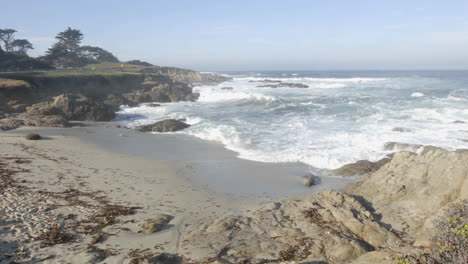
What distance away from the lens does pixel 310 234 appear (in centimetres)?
757

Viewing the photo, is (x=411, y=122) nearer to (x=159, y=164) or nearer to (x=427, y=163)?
(x=427, y=163)

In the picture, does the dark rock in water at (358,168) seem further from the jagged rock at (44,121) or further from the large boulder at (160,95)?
the large boulder at (160,95)

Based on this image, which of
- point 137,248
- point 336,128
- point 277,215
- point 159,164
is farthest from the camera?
point 336,128

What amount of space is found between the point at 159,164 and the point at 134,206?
16.7 feet

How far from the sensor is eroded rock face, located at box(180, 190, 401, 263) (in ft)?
22.6

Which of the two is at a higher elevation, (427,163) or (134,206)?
(427,163)

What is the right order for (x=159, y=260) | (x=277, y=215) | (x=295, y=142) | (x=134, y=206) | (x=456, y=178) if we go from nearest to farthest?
(x=159, y=260), (x=456, y=178), (x=277, y=215), (x=134, y=206), (x=295, y=142)

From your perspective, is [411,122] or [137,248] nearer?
[137,248]

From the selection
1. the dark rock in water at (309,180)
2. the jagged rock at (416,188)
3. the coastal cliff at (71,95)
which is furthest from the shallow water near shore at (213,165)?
the coastal cliff at (71,95)

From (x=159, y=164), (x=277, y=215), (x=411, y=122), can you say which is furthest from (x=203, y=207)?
(x=411, y=122)

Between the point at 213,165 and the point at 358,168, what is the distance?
5786 mm

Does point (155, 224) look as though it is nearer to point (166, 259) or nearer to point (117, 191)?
point (166, 259)

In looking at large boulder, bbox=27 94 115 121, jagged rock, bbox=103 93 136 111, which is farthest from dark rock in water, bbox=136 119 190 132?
jagged rock, bbox=103 93 136 111

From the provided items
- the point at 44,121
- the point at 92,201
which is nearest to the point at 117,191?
the point at 92,201
